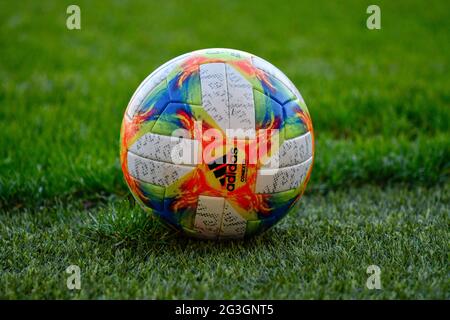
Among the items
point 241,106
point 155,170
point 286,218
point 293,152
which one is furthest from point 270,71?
point 286,218

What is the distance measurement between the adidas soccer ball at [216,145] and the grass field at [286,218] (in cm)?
25

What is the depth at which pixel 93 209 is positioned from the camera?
4.05 meters

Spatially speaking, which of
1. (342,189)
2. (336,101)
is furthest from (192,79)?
(336,101)

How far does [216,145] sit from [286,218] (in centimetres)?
109

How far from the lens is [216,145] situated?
2.94 metres

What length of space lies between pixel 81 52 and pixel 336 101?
359cm

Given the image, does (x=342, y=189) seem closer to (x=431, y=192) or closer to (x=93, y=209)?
(x=431, y=192)

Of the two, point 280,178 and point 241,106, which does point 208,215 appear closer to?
point 280,178

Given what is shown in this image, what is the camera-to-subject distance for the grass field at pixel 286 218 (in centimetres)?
290

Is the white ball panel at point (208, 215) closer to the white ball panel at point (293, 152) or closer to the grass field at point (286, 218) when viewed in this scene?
the grass field at point (286, 218)

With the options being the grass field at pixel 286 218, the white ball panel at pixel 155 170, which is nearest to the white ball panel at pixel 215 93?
the white ball panel at pixel 155 170

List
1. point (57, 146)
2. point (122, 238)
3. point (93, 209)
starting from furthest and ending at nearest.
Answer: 1. point (57, 146)
2. point (93, 209)
3. point (122, 238)

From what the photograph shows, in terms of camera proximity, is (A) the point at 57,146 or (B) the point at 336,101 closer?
(A) the point at 57,146

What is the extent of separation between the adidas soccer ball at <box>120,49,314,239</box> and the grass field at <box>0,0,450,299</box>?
254mm
